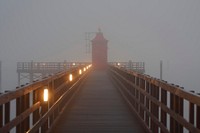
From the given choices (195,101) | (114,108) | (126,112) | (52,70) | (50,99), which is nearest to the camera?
(195,101)

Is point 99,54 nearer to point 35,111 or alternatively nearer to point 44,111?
point 44,111

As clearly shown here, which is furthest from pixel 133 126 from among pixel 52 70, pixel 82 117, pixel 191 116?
pixel 52 70

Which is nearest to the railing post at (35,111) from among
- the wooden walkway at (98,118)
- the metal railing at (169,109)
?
the wooden walkway at (98,118)

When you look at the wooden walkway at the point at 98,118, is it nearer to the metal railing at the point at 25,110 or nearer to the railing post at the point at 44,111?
the metal railing at the point at 25,110

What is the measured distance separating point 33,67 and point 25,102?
62811mm

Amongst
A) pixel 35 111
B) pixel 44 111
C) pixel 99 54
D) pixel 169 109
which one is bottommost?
pixel 44 111

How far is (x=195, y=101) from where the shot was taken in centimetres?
507

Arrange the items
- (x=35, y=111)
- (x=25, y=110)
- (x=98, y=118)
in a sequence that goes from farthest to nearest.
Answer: (x=98, y=118) < (x=35, y=111) < (x=25, y=110)

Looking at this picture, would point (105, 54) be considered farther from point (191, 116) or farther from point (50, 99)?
point (191, 116)

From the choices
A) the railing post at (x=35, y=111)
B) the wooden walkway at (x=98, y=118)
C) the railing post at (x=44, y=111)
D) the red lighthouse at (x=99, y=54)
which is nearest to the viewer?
the railing post at (x=35, y=111)

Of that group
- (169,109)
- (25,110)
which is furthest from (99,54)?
(25,110)

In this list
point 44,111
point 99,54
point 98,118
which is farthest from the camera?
point 99,54

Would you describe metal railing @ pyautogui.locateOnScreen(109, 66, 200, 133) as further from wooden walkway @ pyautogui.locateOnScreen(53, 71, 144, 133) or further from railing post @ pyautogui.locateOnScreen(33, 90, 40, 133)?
railing post @ pyautogui.locateOnScreen(33, 90, 40, 133)

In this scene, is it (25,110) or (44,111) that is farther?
(44,111)
